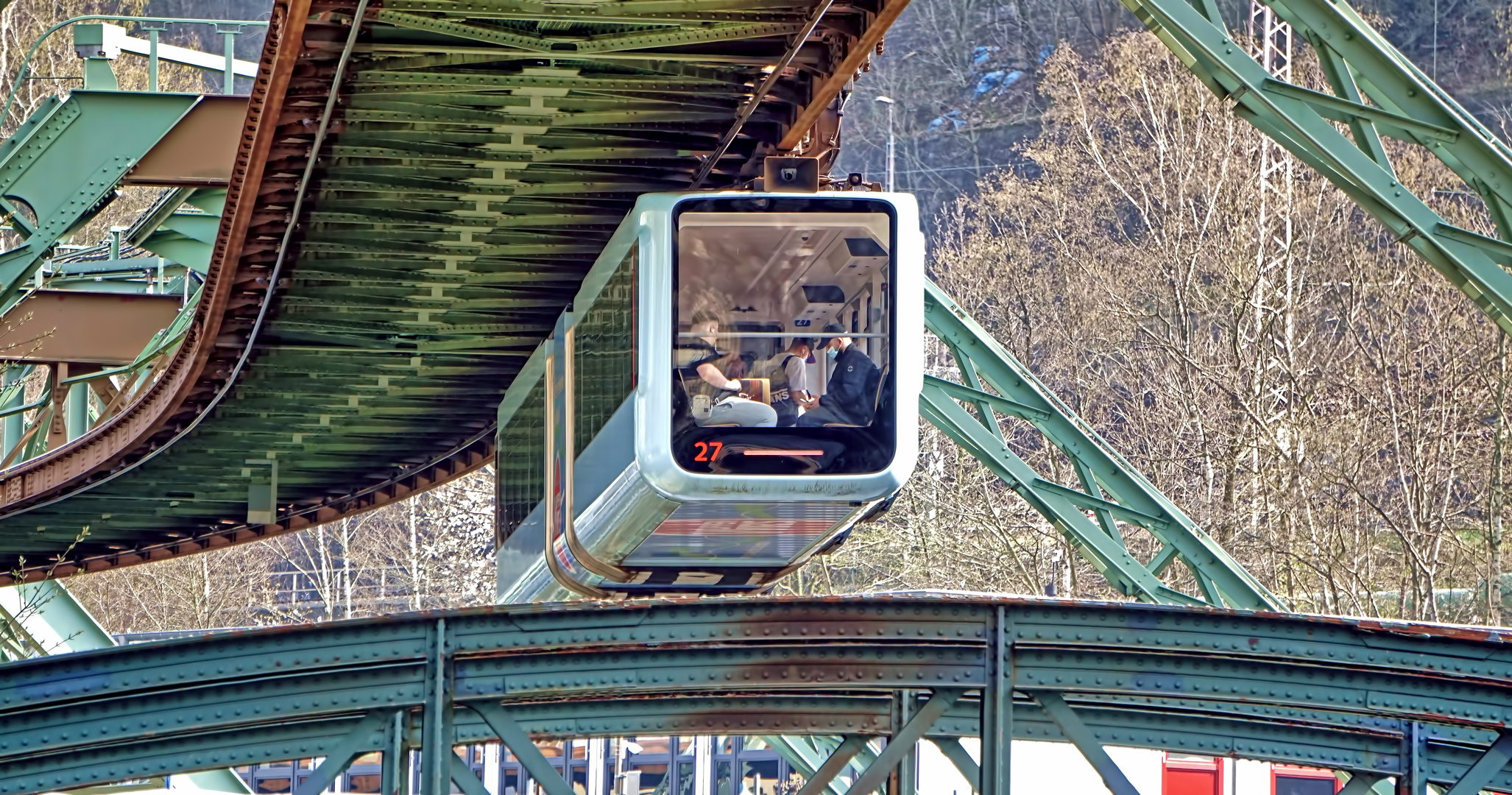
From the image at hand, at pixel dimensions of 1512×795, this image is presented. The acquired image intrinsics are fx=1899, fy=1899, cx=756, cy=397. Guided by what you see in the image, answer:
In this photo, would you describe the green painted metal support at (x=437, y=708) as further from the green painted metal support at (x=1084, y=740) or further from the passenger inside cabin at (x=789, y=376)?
the passenger inside cabin at (x=789, y=376)

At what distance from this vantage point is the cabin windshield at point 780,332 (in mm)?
10633

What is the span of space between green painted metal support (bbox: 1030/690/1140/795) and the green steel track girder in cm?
270

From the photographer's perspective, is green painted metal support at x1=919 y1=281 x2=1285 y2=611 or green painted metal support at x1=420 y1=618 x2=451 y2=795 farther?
green painted metal support at x1=919 y1=281 x2=1285 y2=611

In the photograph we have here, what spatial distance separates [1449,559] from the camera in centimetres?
2491

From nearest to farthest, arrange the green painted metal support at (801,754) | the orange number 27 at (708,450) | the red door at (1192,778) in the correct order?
the orange number 27 at (708,450), the green painted metal support at (801,754), the red door at (1192,778)

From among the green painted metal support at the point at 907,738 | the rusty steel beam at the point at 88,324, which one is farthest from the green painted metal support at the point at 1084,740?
the rusty steel beam at the point at 88,324

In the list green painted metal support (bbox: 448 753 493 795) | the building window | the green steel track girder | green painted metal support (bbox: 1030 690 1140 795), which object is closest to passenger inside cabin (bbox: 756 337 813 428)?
green painted metal support (bbox: 1030 690 1140 795)

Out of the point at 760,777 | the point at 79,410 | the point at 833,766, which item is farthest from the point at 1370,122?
the point at 760,777

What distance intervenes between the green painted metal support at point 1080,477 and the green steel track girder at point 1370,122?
231 inches

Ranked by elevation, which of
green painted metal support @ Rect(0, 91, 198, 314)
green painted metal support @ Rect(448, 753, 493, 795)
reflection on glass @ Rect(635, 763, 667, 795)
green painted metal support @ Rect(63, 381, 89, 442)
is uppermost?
green painted metal support @ Rect(63, 381, 89, 442)

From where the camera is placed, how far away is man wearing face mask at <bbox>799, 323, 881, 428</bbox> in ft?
35.3

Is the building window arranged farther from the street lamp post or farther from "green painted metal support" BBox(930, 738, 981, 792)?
the street lamp post

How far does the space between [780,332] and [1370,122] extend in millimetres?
3367

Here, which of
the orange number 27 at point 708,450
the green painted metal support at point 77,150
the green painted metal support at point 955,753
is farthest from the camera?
the green painted metal support at point 77,150
